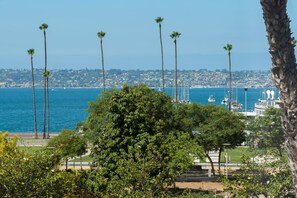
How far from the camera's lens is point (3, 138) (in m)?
29.5

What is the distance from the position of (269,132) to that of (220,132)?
13522 mm

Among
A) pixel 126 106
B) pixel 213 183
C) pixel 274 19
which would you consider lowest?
pixel 213 183

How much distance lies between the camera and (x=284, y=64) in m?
10.5

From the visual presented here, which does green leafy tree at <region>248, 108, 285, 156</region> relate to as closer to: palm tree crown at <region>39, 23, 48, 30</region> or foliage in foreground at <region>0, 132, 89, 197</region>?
foliage in foreground at <region>0, 132, 89, 197</region>

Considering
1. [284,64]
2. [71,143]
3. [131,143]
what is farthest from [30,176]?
[71,143]

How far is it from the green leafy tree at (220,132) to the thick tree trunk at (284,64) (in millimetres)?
32925

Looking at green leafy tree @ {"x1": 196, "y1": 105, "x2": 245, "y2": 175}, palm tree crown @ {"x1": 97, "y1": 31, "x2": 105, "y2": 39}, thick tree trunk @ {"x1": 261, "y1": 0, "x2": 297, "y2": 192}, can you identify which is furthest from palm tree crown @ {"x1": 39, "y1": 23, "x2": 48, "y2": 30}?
thick tree trunk @ {"x1": 261, "y1": 0, "x2": 297, "y2": 192}

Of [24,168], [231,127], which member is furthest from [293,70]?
[231,127]

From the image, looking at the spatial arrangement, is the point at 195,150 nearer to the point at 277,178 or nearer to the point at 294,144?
the point at 277,178

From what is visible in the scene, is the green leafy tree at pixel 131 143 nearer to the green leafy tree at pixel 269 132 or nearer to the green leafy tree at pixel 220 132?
the green leafy tree at pixel 269 132

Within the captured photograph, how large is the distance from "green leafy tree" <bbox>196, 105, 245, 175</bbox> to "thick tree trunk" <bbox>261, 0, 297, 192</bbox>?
108ft

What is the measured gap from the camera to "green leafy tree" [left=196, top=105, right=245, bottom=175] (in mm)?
43969

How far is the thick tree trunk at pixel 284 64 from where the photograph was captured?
33.7 feet

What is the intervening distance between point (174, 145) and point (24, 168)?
39.6 feet
